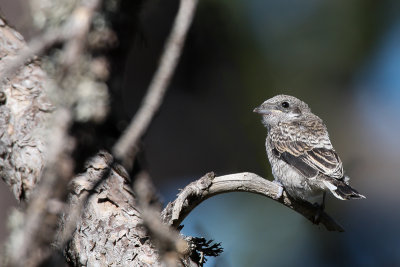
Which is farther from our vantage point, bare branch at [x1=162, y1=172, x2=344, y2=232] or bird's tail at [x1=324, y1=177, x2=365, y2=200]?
bird's tail at [x1=324, y1=177, x2=365, y2=200]

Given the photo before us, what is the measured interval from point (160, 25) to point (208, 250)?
415 centimetres

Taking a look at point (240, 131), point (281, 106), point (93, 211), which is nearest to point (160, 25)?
point (240, 131)

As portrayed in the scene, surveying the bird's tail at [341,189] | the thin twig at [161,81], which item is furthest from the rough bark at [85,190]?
the thin twig at [161,81]

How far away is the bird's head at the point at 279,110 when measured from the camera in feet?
15.9

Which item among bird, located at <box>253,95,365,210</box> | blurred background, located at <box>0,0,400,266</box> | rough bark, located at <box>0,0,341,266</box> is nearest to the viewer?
rough bark, located at <box>0,0,341,266</box>

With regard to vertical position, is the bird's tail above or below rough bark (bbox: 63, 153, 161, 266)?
above

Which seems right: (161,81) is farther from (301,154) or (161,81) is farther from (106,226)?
(301,154)

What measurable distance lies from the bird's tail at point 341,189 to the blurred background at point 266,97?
10.4 feet

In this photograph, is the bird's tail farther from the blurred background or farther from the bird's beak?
the blurred background

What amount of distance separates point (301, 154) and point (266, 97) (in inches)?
114

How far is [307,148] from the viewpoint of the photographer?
14.4 ft

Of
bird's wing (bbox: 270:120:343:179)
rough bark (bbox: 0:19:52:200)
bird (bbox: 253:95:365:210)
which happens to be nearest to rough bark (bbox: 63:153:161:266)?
rough bark (bbox: 0:19:52:200)

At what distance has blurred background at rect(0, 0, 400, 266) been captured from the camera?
285 inches

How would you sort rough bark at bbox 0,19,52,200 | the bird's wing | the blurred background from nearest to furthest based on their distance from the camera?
rough bark at bbox 0,19,52,200 < the bird's wing < the blurred background
